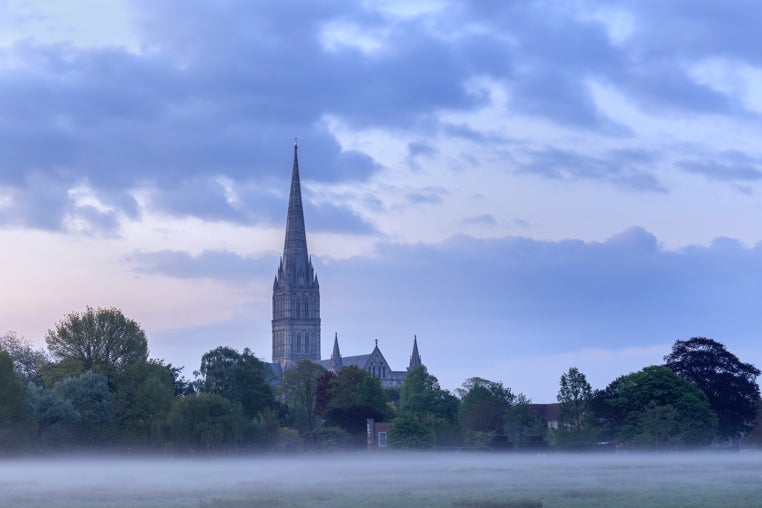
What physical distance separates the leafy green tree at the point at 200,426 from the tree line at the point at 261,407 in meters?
0.10

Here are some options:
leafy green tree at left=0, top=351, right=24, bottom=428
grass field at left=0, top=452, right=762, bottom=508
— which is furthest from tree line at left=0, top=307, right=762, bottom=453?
grass field at left=0, top=452, right=762, bottom=508

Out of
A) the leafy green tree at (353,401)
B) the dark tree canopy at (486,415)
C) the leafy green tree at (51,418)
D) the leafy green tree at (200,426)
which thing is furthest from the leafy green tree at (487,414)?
the leafy green tree at (51,418)

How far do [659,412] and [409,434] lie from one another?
27356 millimetres

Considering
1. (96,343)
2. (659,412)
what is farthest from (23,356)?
(659,412)

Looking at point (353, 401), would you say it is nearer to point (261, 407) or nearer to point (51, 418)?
point (261, 407)

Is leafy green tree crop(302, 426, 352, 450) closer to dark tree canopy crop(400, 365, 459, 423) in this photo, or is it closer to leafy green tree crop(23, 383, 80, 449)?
dark tree canopy crop(400, 365, 459, 423)

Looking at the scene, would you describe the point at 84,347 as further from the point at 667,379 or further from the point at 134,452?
the point at 667,379

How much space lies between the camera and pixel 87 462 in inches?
3789

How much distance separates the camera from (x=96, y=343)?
4550 inches

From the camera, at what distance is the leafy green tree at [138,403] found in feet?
359

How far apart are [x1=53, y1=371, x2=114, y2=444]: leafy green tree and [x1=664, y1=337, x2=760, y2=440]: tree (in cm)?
6794

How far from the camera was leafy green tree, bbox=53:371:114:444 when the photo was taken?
103m

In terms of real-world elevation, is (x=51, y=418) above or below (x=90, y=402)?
below

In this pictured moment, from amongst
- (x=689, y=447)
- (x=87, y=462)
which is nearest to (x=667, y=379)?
(x=689, y=447)
